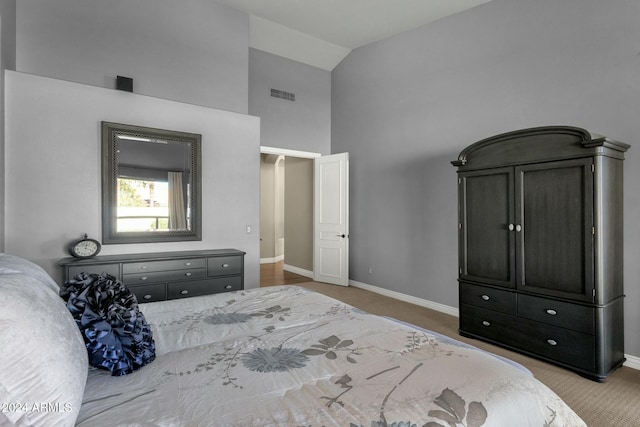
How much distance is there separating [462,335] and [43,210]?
4.29m

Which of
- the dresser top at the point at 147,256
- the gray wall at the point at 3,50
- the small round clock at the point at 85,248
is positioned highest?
the gray wall at the point at 3,50

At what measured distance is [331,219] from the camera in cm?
585

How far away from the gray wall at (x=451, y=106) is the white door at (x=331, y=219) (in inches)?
8.3

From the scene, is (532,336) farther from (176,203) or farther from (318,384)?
(176,203)

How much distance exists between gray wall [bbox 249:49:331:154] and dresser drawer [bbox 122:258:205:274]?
252cm

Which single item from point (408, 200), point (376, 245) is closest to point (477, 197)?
point (408, 200)

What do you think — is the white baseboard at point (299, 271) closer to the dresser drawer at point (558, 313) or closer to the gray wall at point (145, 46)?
the gray wall at point (145, 46)

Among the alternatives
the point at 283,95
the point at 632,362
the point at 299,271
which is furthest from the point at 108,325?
the point at 299,271

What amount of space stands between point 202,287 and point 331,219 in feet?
9.07

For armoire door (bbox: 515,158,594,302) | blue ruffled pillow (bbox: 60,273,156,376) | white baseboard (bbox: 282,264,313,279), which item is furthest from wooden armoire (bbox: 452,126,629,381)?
white baseboard (bbox: 282,264,313,279)

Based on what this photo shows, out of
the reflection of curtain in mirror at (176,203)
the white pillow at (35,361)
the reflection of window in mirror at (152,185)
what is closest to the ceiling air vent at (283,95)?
the reflection of window in mirror at (152,185)

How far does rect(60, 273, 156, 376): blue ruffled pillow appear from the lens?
120 cm

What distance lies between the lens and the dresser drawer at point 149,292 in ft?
10.7

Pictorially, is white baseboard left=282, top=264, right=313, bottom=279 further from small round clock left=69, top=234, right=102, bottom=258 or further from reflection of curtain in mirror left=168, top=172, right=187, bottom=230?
small round clock left=69, top=234, right=102, bottom=258
